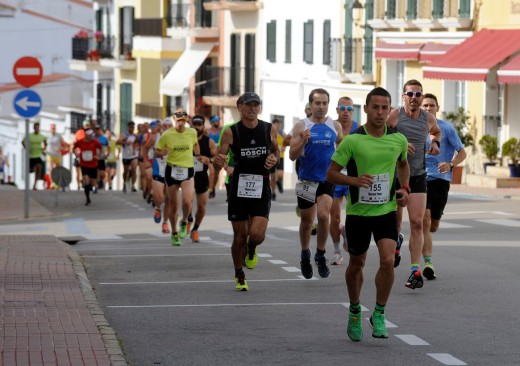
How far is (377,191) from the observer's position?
1217cm

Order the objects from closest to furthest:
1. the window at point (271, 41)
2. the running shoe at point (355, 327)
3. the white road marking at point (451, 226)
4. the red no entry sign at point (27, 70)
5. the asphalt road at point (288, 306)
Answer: the asphalt road at point (288, 306)
the running shoe at point (355, 327)
the white road marking at point (451, 226)
the red no entry sign at point (27, 70)
the window at point (271, 41)

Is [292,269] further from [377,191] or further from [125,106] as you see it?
[125,106]

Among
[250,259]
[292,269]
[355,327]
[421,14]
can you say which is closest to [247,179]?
[250,259]

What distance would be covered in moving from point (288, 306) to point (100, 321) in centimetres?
214

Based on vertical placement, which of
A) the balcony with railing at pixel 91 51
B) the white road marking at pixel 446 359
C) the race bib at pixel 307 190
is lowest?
the white road marking at pixel 446 359

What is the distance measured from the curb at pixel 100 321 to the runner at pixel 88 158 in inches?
719

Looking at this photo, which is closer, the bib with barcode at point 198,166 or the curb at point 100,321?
the curb at point 100,321

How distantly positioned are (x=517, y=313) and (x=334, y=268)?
431cm

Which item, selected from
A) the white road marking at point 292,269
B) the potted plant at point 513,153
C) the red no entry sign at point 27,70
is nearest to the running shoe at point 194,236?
the white road marking at point 292,269

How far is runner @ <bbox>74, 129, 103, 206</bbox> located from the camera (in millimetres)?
36500

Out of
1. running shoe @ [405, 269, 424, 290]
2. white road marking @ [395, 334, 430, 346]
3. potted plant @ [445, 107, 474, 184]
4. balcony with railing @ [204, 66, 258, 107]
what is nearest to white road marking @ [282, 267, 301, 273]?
running shoe @ [405, 269, 424, 290]

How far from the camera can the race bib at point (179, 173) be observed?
2198 centimetres

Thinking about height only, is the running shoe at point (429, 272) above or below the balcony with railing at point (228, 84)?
below

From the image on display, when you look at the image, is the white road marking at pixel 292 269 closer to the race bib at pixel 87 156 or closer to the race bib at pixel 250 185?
the race bib at pixel 250 185
